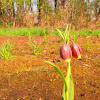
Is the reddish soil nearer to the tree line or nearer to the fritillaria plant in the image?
the fritillaria plant

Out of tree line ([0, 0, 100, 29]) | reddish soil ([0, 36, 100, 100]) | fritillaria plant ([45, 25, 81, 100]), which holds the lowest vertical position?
reddish soil ([0, 36, 100, 100])

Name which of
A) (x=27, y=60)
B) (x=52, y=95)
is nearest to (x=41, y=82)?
(x=52, y=95)

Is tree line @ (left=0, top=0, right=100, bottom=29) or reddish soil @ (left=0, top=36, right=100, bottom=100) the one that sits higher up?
tree line @ (left=0, top=0, right=100, bottom=29)

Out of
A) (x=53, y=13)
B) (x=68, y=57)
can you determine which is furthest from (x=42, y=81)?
(x=53, y=13)

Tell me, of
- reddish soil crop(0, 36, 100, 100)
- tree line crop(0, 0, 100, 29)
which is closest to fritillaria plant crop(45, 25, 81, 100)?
reddish soil crop(0, 36, 100, 100)

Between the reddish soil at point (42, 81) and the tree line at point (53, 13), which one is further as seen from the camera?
the tree line at point (53, 13)

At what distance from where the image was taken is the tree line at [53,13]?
630 cm

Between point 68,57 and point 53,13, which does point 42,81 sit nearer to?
point 68,57

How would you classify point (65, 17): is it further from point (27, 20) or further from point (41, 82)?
point (41, 82)

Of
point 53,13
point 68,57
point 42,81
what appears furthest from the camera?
point 53,13

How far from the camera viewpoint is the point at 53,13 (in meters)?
7.06

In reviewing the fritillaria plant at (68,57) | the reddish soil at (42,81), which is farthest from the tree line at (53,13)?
the fritillaria plant at (68,57)

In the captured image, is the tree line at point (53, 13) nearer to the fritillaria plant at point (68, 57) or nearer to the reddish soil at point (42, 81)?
the reddish soil at point (42, 81)

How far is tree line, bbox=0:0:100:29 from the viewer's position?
6301 millimetres
